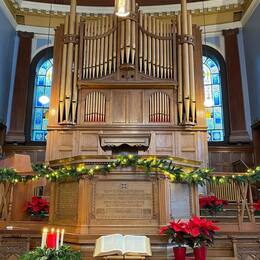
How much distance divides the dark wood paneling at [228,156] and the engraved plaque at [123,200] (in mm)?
5955

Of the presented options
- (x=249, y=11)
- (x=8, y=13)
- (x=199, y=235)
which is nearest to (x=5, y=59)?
(x=8, y=13)

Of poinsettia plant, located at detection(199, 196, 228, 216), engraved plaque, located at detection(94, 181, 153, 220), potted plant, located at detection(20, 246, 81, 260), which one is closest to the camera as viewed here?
potted plant, located at detection(20, 246, 81, 260)

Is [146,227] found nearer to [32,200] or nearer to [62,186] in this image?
[62,186]

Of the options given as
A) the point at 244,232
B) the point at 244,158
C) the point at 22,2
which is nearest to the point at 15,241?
the point at 244,232

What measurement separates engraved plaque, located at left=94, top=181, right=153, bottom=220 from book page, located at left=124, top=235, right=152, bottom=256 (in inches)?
36.3

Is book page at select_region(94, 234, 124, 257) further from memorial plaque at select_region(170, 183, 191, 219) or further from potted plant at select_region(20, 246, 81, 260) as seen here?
memorial plaque at select_region(170, 183, 191, 219)

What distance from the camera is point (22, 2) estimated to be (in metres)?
11.8

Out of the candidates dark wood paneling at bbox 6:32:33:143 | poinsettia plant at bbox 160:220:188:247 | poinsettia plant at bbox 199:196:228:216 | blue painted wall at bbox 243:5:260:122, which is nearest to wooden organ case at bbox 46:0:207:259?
blue painted wall at bbox 243:5:260:122

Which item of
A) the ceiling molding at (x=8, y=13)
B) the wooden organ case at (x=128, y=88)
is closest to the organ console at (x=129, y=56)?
the wooden organ case at (x=128, y=88)

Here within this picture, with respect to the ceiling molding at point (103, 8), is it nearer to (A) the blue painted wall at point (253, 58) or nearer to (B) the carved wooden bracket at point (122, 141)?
(A) the blue painted wall at point (253, 58)

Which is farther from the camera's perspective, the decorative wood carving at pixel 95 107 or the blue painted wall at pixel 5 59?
the blue painted wall at pixel 5 59

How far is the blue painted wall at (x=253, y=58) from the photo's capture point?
10.2 metres

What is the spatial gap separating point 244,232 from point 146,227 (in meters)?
1.47

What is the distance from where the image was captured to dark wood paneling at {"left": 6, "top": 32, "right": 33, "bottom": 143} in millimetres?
10781
